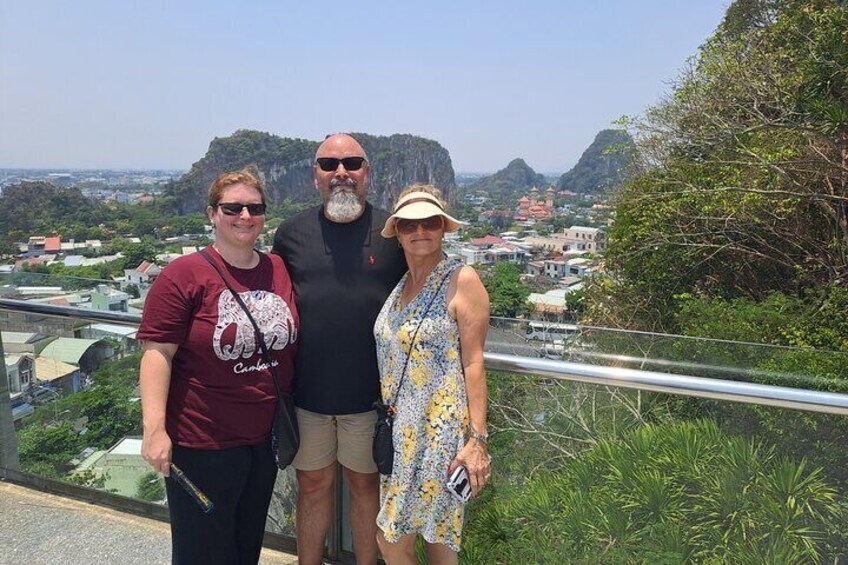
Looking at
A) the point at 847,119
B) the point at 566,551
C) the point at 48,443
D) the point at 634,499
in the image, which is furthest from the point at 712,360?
the point at 847,119

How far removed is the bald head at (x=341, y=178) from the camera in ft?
6.21

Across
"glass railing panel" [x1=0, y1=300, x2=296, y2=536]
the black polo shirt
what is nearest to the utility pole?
"glass railing panel" [x1=0, y1=300, x2=296, y2=536]

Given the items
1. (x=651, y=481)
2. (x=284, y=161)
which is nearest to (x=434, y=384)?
(x=651, y=481)

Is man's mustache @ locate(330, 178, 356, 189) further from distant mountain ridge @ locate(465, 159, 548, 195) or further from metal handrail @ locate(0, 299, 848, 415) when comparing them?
distant mountain ridge @ locate(465, 159, 548, 195)

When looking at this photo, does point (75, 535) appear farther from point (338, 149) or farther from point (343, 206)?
point (338, 149)

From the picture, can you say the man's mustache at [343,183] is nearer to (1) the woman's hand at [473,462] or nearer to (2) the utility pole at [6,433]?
(1) the woman's hand at [473,462]

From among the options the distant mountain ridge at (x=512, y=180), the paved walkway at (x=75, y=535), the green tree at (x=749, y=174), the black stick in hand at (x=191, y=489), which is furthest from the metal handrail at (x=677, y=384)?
the distant mountain ridge at (x=512, y=180)

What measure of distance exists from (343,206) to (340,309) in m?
0.33

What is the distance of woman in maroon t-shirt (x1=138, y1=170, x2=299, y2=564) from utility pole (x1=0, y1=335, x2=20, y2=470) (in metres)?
1.71

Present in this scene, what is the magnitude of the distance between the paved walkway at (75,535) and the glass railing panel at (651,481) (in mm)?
984

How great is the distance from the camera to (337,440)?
1939 millimetres

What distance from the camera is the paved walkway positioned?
231 cm

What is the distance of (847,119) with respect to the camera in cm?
1027

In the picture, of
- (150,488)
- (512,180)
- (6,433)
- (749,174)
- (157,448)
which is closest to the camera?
(157,448)
